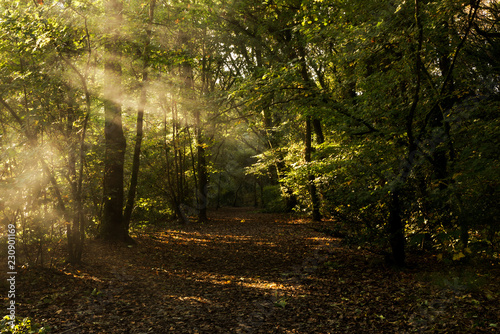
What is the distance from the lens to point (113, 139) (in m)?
9.27

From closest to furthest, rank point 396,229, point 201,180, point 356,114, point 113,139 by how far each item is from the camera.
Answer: point 396,229, point 356,114, point 113,139, point 201,180

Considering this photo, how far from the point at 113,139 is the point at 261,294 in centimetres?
629

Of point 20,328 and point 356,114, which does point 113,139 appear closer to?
point 20,328

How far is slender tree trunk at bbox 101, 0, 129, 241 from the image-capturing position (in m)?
8.33

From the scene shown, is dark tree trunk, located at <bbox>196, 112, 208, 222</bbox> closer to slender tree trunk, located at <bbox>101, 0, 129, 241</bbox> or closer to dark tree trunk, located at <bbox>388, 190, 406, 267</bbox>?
slender tree trunk, located at <bbox>101, 0, 129, 241</bbox>

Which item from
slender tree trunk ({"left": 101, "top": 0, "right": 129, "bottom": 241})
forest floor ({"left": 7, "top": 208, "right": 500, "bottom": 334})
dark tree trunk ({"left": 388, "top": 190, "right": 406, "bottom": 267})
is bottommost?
forest floor ({"left": 7, "top": 208, "right": 500, "bottom": 334})

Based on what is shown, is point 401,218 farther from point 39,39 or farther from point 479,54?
point 39,39

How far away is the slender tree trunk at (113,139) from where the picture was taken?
833 cm

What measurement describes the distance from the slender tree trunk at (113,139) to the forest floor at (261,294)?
82cm

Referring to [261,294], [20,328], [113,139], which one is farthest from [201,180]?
[20,328]

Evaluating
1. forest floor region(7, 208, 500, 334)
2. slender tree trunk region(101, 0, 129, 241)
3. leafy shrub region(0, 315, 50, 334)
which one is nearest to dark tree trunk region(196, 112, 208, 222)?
slender tree trunk region(101, 0, 129, 241)

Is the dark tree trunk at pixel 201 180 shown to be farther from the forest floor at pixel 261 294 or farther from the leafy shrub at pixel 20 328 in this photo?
the leafy shrub at pixel 20 328

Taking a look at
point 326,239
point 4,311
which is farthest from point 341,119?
point 4,311

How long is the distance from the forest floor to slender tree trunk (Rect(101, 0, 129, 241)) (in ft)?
2.71
